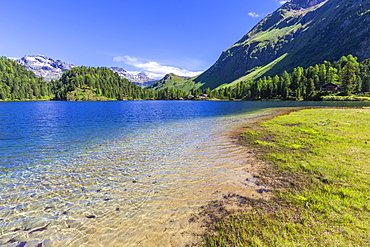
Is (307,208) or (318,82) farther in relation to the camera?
(318,82)

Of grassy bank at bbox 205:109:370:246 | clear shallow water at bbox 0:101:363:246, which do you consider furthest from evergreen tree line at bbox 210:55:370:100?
clear shallow water at bbox 0:101:363:246

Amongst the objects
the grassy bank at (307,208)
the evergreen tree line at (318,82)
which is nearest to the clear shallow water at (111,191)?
the grassy bank at (307,208)

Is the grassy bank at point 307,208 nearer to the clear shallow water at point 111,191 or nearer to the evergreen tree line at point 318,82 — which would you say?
the clear shallow water at point 111,191

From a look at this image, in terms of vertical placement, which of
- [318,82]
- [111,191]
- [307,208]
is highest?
[318,82]

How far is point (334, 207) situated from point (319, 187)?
2.08 metres

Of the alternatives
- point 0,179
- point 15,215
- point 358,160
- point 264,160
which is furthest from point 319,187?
point 0,179

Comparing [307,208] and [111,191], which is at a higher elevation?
[307,208]

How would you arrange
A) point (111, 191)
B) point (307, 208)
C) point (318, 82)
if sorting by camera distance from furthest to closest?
1. point (318, 82)
2. point (111, 191)
3. point (307, 208)

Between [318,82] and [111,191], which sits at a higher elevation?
[318,82]

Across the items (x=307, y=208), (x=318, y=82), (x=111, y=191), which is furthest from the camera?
(x=318, y=82)

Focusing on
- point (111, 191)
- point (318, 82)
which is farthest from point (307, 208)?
point (318, 82)

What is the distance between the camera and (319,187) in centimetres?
966

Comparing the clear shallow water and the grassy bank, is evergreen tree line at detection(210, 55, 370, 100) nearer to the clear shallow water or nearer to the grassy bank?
the grassy bank

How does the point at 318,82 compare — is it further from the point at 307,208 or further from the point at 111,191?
the point at 111,191
